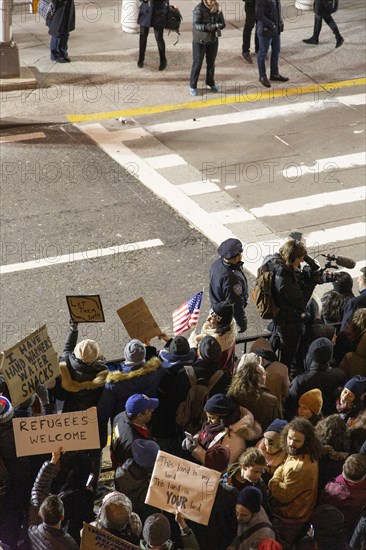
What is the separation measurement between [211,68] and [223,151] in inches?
90.3

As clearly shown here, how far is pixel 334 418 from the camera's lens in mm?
7996

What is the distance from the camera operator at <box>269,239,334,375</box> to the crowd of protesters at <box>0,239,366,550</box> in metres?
0.97

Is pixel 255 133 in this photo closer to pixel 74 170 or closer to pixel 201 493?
pixel 74 170

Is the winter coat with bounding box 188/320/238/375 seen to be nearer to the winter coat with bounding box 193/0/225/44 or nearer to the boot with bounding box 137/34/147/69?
the winter coat with bounding box 193/0/225/44

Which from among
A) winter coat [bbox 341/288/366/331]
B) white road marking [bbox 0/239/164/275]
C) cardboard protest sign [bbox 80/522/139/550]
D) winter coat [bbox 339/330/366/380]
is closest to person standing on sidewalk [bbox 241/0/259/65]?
white road marking [bbox 0/239/164/275]

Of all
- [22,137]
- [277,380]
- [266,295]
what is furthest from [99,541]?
[22,137]

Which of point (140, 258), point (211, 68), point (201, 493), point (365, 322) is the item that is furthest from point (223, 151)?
point (201, 493)

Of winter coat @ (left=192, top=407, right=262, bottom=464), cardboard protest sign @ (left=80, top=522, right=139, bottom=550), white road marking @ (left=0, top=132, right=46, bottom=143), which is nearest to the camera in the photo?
cardboard protest sign @ (left=80, top=522, right=139, bottom=550)

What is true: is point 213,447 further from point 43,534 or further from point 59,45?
point 59,45

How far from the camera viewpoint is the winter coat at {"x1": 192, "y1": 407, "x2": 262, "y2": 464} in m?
8.07

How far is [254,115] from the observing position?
18.0 meters

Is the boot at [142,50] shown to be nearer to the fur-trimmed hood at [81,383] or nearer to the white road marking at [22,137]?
the white road marking at [22,137]

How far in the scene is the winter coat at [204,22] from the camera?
1767 cm

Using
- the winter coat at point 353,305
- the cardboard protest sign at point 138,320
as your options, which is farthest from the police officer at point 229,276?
the cardboard protest sign at point 138,320
